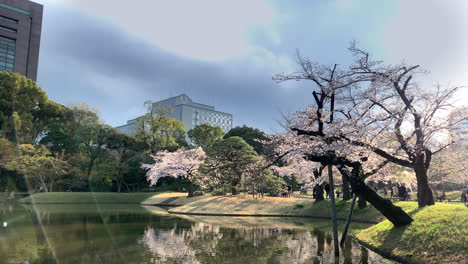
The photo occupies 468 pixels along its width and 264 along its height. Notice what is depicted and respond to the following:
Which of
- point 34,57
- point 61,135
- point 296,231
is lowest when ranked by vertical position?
point 296,231

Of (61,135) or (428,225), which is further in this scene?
(61,135)

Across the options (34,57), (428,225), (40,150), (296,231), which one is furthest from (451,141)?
(34,57)

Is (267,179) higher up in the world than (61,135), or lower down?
lower down

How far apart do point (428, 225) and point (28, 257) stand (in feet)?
44.2

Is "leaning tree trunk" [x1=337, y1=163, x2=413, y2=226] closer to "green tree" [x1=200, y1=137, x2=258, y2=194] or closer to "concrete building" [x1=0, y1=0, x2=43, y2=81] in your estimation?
"green tree" [x1=200, y1=137, x2=258, y2=194]

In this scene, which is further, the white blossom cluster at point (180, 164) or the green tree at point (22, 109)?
the white blossom cluster at point (180, 164)

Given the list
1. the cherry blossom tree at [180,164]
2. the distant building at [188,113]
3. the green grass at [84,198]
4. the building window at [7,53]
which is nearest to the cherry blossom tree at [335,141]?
Result: the cherry blossom tree at [180,164]

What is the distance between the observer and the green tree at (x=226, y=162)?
1223 inches

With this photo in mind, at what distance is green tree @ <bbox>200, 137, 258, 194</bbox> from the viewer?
31062 mm

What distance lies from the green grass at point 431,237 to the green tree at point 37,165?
3921 cm

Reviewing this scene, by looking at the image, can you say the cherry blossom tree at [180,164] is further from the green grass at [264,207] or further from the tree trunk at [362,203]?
Answer: the tree trunk at [362,203]

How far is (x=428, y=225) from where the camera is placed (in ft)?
36.8

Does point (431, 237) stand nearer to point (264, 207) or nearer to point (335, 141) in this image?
point (335, 141)

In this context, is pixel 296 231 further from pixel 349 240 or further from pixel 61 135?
pixel 61 135
